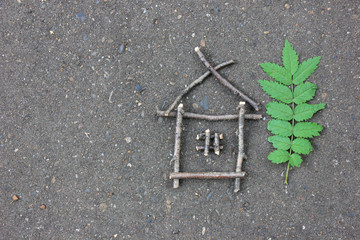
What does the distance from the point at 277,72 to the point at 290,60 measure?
0.17 metres

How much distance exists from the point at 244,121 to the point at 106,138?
4.90 ft

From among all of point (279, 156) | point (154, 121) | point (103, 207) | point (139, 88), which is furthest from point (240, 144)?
point (103, 207)

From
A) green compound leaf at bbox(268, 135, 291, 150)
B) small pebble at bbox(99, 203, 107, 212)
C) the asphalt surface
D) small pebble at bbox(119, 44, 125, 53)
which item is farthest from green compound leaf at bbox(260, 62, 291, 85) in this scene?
small pebble at bbox(99, 203, 107, 212)

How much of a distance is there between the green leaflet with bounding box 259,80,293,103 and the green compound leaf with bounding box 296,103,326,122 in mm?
121

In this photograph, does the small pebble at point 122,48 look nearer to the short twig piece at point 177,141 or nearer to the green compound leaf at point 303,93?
the short twig piece at point 177,141

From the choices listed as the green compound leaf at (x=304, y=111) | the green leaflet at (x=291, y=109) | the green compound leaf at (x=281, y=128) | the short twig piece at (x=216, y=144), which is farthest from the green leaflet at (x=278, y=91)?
the short twig piece at (x=216, y=144)

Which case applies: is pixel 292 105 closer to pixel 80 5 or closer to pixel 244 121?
pixel 244 121

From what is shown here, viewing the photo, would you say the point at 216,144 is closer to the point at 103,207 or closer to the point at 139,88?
the point at 139,88

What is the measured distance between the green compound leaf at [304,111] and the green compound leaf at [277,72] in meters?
0.27

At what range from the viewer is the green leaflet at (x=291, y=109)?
115 inches

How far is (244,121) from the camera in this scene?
10.2 feet

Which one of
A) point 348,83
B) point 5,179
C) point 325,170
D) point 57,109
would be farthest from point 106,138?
point 348,83

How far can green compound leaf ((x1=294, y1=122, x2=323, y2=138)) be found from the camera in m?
2.92

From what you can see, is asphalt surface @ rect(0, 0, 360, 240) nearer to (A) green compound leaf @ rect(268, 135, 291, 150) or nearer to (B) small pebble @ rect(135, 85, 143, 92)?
(B) small pebble @ rect(135, 85, 143, 92)
